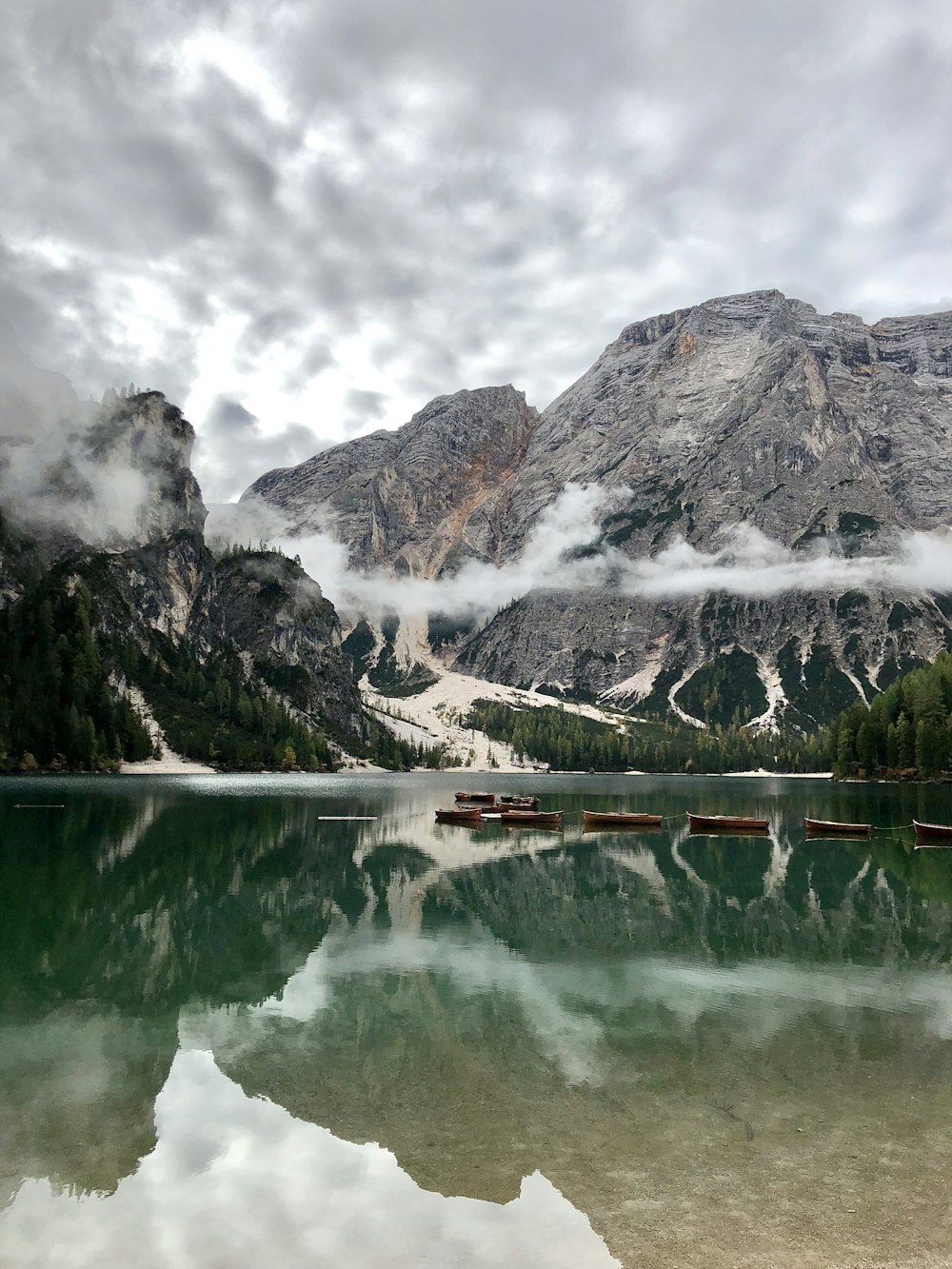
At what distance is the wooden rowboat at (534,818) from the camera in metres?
89.1

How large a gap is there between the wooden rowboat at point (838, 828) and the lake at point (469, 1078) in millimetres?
32616

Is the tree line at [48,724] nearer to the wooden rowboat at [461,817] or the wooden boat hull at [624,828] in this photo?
the wooden rowboat at [461,817]

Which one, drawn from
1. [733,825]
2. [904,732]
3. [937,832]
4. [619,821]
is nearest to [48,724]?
[619,821]

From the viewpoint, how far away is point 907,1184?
43.4ft

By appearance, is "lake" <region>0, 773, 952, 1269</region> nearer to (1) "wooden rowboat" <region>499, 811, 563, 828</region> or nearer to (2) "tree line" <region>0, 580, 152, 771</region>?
(1) "wooden rowboat" <region>499, 811, 563, 828</region>

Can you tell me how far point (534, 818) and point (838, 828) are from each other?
31319 mm

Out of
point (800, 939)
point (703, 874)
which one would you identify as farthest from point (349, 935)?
point (703, 874)

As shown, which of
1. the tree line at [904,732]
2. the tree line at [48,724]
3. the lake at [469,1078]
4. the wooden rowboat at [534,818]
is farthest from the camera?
the tree line at [48,724]

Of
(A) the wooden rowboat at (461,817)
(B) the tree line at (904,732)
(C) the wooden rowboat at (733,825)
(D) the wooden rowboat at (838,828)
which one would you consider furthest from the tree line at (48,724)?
(B) the tree line at (904,732)

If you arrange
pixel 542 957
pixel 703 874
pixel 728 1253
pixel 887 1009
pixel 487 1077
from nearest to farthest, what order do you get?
pixel 728 1253, pixel 487 1077, pixel 887 1009, pixel 542 957, pixel 703 874

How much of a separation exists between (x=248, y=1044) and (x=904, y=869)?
49.9 m

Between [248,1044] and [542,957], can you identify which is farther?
[542,957]

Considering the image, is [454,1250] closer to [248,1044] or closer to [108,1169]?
[108,1169]

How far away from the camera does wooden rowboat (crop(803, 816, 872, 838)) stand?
2958 inches
